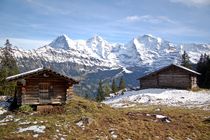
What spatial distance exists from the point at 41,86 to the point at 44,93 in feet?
2.81

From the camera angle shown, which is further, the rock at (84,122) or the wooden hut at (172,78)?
the wooden hut at (172,78)

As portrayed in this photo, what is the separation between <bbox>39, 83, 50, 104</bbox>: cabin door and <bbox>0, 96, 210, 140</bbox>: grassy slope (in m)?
2.99

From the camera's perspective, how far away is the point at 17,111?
35.1 metres

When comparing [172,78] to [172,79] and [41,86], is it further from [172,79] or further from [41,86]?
[41,86]

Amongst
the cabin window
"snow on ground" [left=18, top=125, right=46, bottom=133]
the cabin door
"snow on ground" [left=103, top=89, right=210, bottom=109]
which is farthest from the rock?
"snow on ground" [left=103, top=89, right=210, bottom=109]

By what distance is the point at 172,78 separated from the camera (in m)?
76.4

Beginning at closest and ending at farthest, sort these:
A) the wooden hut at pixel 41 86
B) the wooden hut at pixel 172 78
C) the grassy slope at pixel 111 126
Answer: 1. the grassy slope at pixel 111 126
2. the wooden hut at pixel 41 86
3. the wooden hut at pixel 172 78

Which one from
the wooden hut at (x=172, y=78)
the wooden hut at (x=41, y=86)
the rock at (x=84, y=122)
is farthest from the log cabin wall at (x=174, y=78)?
the rock at (x=84, y=122)

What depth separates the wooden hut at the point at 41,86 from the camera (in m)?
37.0

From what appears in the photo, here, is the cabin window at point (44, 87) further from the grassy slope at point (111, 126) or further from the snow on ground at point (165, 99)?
the snow on ground at point (165, 99)

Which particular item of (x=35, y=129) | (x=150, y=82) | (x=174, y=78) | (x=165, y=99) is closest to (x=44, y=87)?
(x=35, y=129)

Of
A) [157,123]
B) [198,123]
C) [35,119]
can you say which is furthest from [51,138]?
[198,123]

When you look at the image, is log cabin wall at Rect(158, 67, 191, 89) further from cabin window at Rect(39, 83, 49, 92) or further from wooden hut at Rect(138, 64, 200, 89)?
cabin window at Rect(39, 83, 49, 92)

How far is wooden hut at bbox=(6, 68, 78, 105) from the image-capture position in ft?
121
